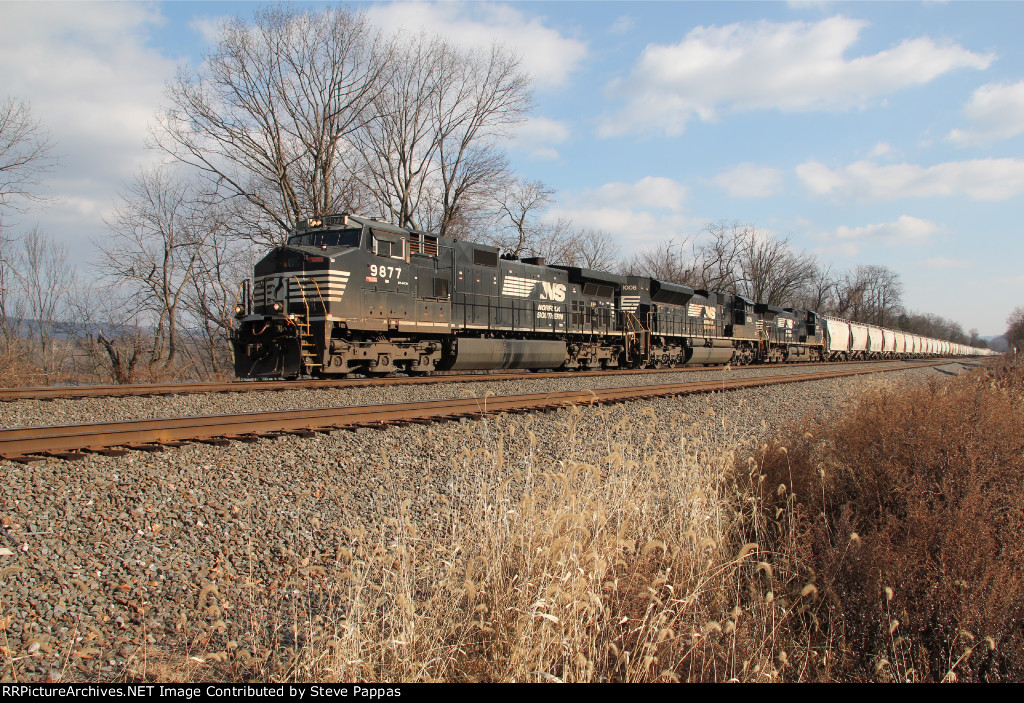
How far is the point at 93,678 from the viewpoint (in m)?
2.38

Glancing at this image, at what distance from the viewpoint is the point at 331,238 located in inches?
511

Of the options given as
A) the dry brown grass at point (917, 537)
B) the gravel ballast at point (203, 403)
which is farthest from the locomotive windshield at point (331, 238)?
the dry brown grass at point (917, 537)

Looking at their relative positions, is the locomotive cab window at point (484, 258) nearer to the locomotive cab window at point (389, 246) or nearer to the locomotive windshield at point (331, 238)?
the locomotive cab window at point (389, 246)

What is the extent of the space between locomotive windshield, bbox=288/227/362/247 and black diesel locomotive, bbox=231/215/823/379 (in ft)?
0.09

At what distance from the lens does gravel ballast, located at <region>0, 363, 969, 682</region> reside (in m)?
2.68

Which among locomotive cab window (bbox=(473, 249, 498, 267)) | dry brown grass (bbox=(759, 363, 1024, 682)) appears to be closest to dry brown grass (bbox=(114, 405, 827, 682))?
dry brown grass (bbox=(759, 363, 1024, 682))

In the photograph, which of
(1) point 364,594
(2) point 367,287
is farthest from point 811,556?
(2) point 367,287

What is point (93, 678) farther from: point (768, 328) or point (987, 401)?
point (768, 328)

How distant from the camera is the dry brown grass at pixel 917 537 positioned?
3.33m

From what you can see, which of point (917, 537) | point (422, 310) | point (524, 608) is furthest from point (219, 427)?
point (422, 310)

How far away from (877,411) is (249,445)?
6.74m

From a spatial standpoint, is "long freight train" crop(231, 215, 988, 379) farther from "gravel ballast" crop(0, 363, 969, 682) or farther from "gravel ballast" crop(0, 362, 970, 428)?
"gravel ballast" crop(0, 363, 969, 682)

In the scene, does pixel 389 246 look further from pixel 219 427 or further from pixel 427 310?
pixel 219 427
